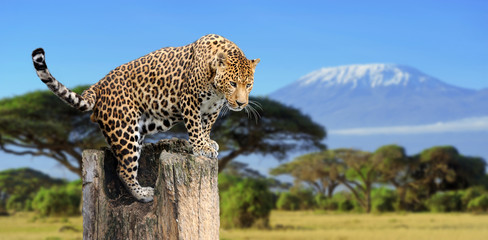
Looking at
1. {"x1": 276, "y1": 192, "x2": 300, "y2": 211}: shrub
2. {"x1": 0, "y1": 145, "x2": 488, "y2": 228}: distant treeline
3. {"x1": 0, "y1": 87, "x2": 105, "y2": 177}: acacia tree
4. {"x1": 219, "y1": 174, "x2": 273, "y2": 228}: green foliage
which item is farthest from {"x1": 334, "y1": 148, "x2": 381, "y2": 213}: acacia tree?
{"x1": 0, "y1": 87, "x2": 105, "y2": 177}: acacia tree

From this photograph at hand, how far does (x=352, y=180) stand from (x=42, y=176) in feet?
41.4

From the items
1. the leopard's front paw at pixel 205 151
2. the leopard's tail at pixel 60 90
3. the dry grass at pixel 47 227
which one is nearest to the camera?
the leopard's tail at pixel 60 90

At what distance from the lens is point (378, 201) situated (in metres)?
Answer: 20.0

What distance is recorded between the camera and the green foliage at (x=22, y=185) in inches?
780

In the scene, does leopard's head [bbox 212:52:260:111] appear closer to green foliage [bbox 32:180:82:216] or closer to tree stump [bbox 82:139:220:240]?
tree stump [bbox 82:139:220:240]

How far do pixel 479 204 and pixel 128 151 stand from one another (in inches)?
698

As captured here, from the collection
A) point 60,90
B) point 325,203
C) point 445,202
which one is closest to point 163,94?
point 60,90

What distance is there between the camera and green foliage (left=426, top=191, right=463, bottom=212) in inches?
766

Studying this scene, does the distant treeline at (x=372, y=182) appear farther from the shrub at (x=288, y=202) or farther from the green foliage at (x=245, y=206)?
the green foliage at (x=245, y=206)

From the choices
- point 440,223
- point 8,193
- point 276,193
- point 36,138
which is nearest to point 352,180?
point 276,193

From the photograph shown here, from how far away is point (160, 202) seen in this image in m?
4.02

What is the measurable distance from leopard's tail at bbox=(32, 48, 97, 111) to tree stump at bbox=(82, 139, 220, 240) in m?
0.43

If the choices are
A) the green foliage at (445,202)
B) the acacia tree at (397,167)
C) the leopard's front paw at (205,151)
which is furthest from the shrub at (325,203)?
the leopard's front paw at (205,151)

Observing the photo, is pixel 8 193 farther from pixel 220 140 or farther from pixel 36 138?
pixel 220 140
